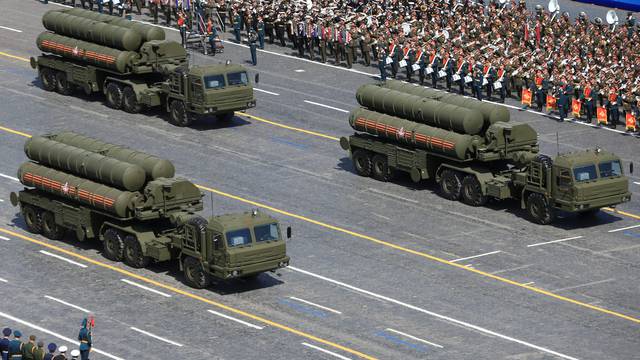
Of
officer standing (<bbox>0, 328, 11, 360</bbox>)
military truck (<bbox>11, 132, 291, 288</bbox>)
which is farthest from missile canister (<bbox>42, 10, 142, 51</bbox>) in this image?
officer standing (<bbox>0, 328, 11, 360</bbox>)


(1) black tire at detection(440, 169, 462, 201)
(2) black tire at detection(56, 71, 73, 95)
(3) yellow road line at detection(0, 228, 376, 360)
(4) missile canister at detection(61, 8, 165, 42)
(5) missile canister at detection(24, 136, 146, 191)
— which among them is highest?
(4) missile canister at detection(61, 8, 165, 42)

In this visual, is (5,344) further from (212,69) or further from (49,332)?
(212,69)

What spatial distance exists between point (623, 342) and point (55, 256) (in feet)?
72.0

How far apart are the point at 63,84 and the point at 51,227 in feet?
72.9

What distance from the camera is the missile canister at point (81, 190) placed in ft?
203

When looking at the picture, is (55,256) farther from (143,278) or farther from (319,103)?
(319,103)

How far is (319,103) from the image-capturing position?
87.0 m

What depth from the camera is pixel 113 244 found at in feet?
208

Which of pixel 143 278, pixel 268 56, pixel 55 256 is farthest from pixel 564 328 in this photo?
pixel 268 56

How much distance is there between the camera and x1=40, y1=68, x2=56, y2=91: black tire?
286ft

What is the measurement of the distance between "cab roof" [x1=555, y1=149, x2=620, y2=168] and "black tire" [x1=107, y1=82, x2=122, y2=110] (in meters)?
25.7

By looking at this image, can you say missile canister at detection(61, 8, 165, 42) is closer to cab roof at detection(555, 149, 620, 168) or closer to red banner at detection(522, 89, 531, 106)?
red banner at detection(522, 89, 531, 106)

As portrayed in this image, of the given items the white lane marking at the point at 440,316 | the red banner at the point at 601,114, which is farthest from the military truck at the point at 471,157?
the red banner at the point at 601,114

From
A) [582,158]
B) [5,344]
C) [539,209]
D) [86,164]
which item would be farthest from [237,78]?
[5,344]
